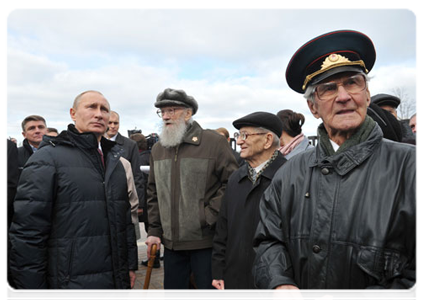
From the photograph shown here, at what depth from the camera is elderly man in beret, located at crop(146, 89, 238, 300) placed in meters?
3.14

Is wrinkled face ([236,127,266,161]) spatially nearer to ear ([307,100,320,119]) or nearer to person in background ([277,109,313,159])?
person in background ([277,109,313,159])

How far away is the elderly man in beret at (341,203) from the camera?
1.30 meters

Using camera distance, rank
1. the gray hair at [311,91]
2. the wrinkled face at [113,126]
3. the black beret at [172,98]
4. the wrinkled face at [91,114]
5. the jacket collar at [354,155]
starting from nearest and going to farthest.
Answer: the jacket collar at [354,155], the gray hair at [311,91], the wrinkled face at [91,114], the black beret at [172,98], the wrinkled face at [113,126]

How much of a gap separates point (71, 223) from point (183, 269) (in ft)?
4.22

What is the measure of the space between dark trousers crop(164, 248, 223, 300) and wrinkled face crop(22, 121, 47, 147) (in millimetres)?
3313

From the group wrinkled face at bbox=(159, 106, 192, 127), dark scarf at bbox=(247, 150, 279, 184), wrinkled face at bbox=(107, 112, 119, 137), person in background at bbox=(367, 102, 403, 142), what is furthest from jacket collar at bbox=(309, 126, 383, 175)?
wrinkled face at bbox=(107, 112, 119, 137)

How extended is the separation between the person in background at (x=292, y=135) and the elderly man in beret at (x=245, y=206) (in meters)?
0.89

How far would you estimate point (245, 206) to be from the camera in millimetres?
2617

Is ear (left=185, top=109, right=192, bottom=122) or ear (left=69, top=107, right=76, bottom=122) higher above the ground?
ear (left=185, top=109, right=192, bottom=122)

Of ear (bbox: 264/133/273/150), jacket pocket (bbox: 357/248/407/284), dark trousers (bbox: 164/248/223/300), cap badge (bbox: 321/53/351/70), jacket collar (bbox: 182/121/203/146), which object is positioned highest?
cap badge (bbox: 321/53/351/70)

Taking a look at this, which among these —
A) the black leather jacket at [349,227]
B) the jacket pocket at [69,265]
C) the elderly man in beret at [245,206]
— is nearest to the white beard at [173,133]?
the elderly man in beret at [245,206]

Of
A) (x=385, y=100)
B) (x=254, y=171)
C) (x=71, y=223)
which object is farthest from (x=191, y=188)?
→ (x=385, y=100)

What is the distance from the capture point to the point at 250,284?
96.8 inches

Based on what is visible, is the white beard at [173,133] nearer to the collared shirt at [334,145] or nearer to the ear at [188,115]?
Result: the ear at [188,115]
